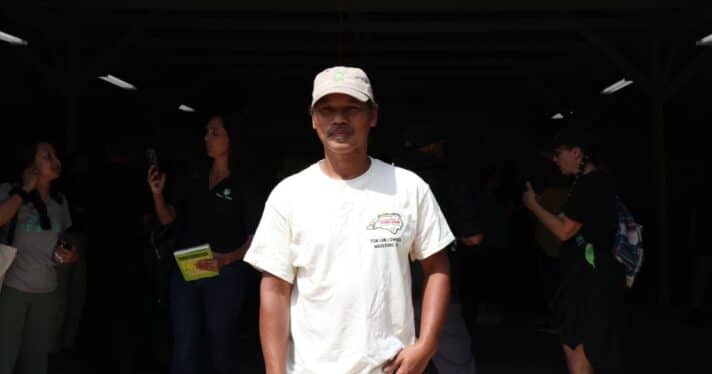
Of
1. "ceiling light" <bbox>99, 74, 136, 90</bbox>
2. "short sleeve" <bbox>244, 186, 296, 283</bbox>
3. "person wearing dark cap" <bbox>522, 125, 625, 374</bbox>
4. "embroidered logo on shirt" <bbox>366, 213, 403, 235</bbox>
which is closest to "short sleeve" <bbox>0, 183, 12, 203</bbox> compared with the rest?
"short sleeve" <bbox>244, 186, 296, 283</bbox>

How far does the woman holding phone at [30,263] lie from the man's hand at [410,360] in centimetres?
249

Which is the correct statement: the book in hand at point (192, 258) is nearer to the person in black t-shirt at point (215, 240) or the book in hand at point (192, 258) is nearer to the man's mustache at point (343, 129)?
the person in black t-shirt at point (215, 240)

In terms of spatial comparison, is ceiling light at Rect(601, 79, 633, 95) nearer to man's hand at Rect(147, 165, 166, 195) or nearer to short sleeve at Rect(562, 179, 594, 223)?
short sleeve at Rect(562, 179, 594, 223)

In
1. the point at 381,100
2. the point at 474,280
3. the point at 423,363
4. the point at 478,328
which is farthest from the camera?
the point at 381,100

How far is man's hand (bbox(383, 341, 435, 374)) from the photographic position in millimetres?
2188

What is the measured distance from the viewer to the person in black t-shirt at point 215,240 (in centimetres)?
422

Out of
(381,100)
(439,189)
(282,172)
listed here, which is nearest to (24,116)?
(282,172)

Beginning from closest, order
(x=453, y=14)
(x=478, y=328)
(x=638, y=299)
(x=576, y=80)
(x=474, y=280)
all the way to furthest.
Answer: (x=474, y=280) < (x=478, y=328) < (x=453, y=14) < (x=638, y=299) < (x=576, y=80)

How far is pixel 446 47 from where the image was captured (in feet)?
35.9

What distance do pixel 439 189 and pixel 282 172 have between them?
12.2 meters

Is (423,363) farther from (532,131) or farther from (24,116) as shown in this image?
(532,131)

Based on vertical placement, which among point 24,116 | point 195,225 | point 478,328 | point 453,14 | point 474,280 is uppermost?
point 453,14

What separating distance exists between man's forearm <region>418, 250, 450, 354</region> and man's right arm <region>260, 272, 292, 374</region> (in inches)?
14.7

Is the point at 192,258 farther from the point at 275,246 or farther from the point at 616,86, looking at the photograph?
the point at 616,86
